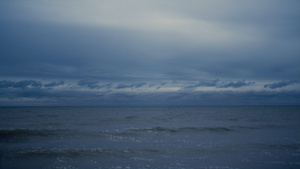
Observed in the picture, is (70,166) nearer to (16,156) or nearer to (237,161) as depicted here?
(16,156)

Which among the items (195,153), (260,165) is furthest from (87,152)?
(260,165)

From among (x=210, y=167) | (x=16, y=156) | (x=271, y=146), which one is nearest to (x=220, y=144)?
(x=271, y=146)

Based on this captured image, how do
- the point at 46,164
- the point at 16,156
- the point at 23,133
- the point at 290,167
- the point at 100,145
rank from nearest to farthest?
1. the point at 290,167
2. the point at 46,164
3. the point at 16,156
4. the point at 100,145
5. the point at 23,133

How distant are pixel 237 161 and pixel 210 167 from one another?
2220 mm

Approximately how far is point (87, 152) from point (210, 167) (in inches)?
331

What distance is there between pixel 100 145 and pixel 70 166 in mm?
5601

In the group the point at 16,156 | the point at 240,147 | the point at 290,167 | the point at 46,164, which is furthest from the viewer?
the point at 240,147

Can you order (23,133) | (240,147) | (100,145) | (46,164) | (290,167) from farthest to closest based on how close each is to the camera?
1. (23,133)
2. (100,145)
3. (240,147)
4. (46,164)
5. (290,167)

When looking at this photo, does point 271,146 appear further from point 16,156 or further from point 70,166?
point 16,156

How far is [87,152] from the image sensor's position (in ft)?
51.0

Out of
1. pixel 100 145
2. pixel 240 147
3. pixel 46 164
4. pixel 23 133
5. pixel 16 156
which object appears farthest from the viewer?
pixel 23 133

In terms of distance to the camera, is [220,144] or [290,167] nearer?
[290,167]

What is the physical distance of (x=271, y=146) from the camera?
17.4 m

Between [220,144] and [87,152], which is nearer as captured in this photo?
[87,152]
